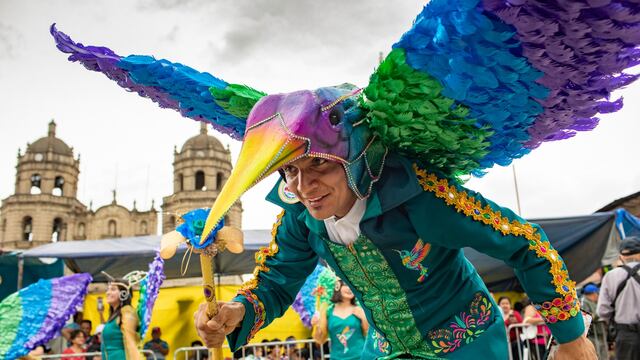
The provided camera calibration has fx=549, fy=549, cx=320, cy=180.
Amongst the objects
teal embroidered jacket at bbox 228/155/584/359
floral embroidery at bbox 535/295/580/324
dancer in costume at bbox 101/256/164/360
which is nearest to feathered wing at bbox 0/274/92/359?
dancer in costume at bbox 101/256/164/360

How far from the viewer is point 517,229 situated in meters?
1.81

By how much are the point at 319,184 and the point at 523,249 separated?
70 centimetres

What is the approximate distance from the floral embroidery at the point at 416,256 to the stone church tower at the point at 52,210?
43279mm

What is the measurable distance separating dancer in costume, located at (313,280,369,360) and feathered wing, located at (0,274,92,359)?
8.83 ft

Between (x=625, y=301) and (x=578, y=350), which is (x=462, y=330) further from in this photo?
(x=625, y=301)

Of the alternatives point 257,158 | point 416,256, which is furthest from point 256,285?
point 257,158

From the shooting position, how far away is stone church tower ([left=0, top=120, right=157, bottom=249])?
1594 inches

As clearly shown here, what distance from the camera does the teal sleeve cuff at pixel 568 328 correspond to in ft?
5.79

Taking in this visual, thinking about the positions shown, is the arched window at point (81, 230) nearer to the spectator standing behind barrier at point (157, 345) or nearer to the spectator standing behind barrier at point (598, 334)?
the spectator standing behind barrier at point (157, 345)

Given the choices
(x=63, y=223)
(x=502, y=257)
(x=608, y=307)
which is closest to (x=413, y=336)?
(x=502, y=257)

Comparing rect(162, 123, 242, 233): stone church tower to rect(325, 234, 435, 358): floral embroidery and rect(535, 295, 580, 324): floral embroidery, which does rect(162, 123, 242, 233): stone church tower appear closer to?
rect(325, 234, 435, 358): floral embroidery

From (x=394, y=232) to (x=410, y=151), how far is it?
29cm

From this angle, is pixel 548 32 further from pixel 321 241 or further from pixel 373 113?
pixel 321 241

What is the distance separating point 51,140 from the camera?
143 feet
